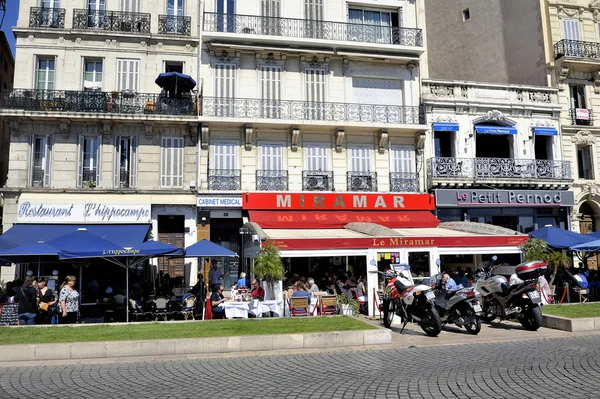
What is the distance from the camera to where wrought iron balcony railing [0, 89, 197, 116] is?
1744cm

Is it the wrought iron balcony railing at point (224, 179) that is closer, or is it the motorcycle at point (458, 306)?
the motorcycle at point (458, 306)

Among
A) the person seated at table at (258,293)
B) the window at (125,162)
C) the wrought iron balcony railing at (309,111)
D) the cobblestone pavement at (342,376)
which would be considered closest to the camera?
the cobblestone pavement at (342,376)

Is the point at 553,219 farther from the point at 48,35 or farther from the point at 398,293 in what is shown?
the point at 48,35

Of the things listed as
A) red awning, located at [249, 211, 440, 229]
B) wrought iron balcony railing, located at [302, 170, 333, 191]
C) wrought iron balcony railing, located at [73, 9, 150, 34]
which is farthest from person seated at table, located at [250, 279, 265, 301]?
wrought iron balcony railing, located at [73, 9, 150, 34]

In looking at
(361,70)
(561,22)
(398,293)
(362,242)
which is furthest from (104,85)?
(561,22)

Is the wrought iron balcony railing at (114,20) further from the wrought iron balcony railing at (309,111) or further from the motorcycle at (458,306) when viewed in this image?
the motorcycle at (458,306)

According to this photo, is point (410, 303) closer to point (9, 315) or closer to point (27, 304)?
point (27, 304)

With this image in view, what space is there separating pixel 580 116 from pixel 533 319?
579 inches

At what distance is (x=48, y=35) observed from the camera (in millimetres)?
18078

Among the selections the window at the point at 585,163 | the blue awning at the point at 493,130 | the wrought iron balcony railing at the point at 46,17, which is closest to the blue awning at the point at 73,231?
the wrought iron balcony railing at the point at 46,17

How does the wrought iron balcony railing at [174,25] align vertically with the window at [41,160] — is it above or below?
above

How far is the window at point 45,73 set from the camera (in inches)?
712

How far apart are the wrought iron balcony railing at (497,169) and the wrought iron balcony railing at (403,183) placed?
722mm

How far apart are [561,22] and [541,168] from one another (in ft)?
22.1
